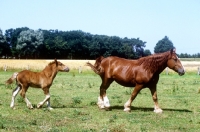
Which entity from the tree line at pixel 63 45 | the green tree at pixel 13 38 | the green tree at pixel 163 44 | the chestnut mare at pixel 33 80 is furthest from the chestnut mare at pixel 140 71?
the green tree at pixel 163 44

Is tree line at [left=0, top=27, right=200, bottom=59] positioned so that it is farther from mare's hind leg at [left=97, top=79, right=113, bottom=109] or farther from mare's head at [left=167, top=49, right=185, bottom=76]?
mare's head at [left=167, top=49, right=185, bottom=76]

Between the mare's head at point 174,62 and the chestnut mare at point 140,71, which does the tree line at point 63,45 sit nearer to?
the chestnut mare at point 140,71

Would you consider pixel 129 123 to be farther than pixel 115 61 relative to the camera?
No

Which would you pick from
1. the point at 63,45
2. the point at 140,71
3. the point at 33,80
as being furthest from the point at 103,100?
the point at 63,45

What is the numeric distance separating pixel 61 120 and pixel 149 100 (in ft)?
24.2

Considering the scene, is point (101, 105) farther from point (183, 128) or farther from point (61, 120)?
point (183, 128)

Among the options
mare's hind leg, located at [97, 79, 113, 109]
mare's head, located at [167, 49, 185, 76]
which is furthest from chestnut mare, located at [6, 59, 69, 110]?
mare's head, located at [167, 49, 185, 76]

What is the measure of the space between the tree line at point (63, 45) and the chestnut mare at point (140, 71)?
334 ft

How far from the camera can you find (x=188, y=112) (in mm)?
12727

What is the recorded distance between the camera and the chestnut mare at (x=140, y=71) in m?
12.7

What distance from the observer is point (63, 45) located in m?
121

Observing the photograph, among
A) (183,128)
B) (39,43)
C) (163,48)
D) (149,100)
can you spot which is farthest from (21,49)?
(183,128)

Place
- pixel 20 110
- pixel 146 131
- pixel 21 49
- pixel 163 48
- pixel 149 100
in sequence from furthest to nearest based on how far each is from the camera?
1. pixel 163 48
2. pixel 21 49
3. pixel 149 100
4. pixel 20 110
5. pixel 146 131

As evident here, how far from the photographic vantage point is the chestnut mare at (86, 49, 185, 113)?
41.8 feet
